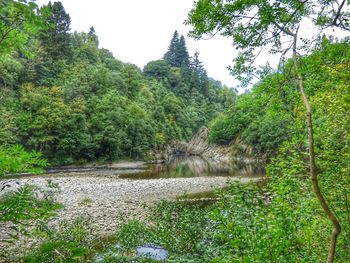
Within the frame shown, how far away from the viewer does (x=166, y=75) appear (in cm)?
8962

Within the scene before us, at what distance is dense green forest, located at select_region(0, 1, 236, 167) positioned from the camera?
3562cm

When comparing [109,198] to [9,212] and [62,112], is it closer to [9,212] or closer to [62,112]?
[9,212]

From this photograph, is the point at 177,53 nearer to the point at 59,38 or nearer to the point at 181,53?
the point at 181,53

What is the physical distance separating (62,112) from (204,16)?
3655 cm

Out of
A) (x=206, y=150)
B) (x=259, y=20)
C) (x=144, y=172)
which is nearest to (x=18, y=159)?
(x=259, y=20)

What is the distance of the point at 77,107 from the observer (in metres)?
40.3

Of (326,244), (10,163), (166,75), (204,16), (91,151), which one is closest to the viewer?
(10,163)

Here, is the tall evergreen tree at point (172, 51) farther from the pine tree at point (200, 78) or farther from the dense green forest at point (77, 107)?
the dense green forest at point (77, 107)

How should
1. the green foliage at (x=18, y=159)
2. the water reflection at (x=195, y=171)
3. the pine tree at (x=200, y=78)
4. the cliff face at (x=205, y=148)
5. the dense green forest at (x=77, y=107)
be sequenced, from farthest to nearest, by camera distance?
1. the pine tree at (x=200, y=78)
2. the cliff face at (x=205, y=148)
3. the dense green forest at (x=77, y=107)
4. the water reflection at (x=195, y=171)
5. the green foliage at (x=18, y=159)

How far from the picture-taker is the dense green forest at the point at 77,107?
35625mm

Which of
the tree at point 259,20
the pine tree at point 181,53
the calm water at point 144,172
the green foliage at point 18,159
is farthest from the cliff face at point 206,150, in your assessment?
the green foliage at point 18,159

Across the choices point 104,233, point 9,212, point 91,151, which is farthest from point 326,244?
point 91,151

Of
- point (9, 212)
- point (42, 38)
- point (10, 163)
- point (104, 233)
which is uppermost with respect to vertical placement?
point (42, 38)

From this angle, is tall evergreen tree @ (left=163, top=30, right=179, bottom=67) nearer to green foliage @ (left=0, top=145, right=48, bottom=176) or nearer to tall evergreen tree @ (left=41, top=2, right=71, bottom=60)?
tall evergreen tree @ (left=41, top=2, right=71, bottom=60)
